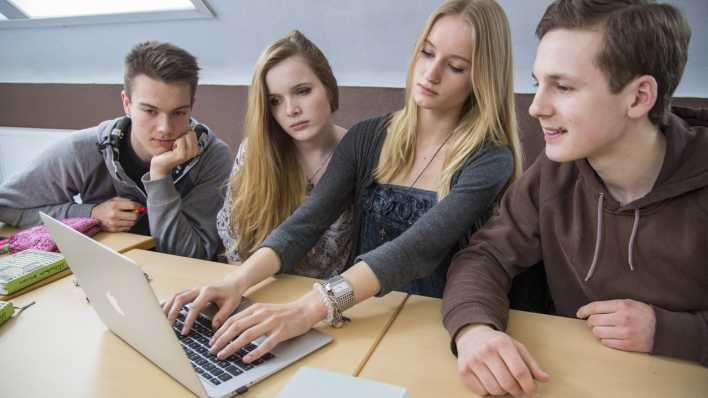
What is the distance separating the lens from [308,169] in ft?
5.18

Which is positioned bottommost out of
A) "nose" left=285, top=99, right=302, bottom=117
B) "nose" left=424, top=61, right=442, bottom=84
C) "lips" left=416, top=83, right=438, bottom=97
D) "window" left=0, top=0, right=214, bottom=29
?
"nose" left=285, top=99, right=302, bottom=117

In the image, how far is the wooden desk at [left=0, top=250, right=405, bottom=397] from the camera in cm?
77

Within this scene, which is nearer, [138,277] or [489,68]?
[138,277]

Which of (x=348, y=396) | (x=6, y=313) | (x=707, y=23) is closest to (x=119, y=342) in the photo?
(x=6, y=313)

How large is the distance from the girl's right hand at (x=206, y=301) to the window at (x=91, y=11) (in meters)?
1.68

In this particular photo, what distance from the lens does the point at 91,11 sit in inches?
100

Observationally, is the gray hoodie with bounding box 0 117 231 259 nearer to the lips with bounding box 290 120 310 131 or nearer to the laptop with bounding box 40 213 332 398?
the lips with bounding box 290 120 310 131

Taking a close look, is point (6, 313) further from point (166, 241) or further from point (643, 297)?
point (643, 297)

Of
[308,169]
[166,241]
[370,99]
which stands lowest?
[166,241]

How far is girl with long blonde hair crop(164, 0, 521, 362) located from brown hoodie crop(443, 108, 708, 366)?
9 centimetres

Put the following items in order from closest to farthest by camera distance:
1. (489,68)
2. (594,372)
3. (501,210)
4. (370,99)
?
1. (594,372)
2. (501,210)
3. (489,68)
4. (370,99)

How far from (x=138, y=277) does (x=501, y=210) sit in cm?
75

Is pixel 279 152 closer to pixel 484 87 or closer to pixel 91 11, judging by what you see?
pixel 484 87

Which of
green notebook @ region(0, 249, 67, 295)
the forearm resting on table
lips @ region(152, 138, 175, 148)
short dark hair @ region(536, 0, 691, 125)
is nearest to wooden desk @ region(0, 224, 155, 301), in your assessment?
green notebook @ region(0, 249, 67, 295)
